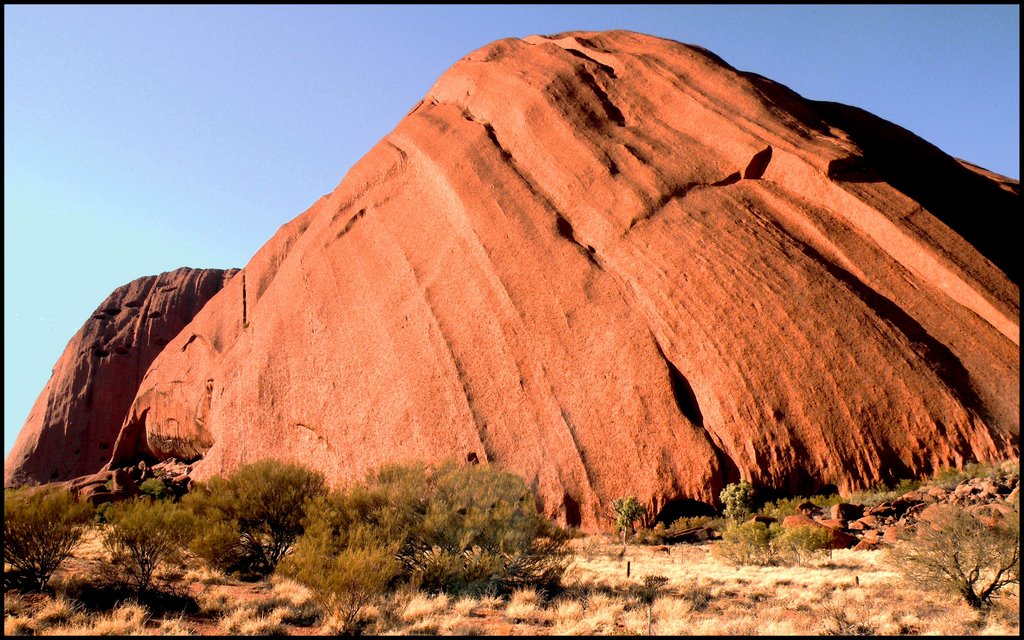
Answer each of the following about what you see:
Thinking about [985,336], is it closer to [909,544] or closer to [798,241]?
[798,241]

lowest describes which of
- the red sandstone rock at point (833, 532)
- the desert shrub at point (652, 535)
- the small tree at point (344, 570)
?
the desert shrub at point (652, 535)

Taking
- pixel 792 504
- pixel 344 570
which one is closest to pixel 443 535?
pixel 344 570

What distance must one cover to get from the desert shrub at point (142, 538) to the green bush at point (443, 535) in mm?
2197

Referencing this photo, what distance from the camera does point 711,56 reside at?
3086cm

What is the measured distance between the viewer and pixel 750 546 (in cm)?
1554

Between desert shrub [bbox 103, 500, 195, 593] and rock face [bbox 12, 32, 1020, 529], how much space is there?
10.5m

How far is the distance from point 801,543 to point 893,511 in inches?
115

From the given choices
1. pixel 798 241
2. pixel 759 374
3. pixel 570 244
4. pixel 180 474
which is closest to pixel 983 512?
pixel 759 374

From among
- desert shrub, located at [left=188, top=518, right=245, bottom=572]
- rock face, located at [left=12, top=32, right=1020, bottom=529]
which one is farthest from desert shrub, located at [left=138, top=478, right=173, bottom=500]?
desert shrub, located at [left=188, top=518, right=245, bottom=572]

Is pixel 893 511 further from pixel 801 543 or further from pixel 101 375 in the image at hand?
pixel 101 375

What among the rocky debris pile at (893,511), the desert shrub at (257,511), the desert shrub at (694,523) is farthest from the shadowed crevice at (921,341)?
the desert shrub at (257,511)

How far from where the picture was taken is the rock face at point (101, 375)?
42.7 metres

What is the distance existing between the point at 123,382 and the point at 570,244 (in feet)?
119

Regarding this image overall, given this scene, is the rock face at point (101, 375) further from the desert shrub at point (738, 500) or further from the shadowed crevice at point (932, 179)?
the shadowed crevice at point (932, 179)
